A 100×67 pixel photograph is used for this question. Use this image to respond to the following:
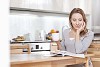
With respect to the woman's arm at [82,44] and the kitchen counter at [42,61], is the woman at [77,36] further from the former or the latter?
the kitchen counter at [42,61]

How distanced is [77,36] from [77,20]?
7.5 inches

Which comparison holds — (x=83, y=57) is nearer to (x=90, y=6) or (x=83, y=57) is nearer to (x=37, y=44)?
(x=37, y=44)

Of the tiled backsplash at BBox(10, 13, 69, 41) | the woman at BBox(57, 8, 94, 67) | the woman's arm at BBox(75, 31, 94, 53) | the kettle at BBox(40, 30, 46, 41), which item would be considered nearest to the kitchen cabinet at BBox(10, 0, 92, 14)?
the tiled backsplash at BBox(10, 13, 69, 41)

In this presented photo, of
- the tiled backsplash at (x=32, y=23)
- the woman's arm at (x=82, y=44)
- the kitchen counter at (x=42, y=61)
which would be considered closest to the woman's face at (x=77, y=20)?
the woman's arm at (x=82, y=44)

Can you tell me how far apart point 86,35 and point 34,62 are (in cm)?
101

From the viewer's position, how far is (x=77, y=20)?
8.12ft

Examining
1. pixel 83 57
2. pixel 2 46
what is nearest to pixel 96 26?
pixel 83 57

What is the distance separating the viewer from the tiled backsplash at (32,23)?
445 cm

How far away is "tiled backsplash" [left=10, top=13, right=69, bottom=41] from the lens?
175 inches

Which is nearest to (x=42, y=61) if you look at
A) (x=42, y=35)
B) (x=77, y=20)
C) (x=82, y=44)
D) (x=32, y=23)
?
(x=82, y=44)

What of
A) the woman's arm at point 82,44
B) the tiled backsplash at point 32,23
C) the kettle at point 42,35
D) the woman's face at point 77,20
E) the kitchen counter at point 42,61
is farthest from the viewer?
the kettle at point 42,35

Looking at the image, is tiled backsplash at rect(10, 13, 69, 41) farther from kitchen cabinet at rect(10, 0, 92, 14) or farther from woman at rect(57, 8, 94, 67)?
woman at rect(57, 8, 94, 67)

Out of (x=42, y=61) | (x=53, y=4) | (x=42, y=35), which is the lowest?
(x=42, y=61)

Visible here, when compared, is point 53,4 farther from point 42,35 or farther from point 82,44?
point 82,44
